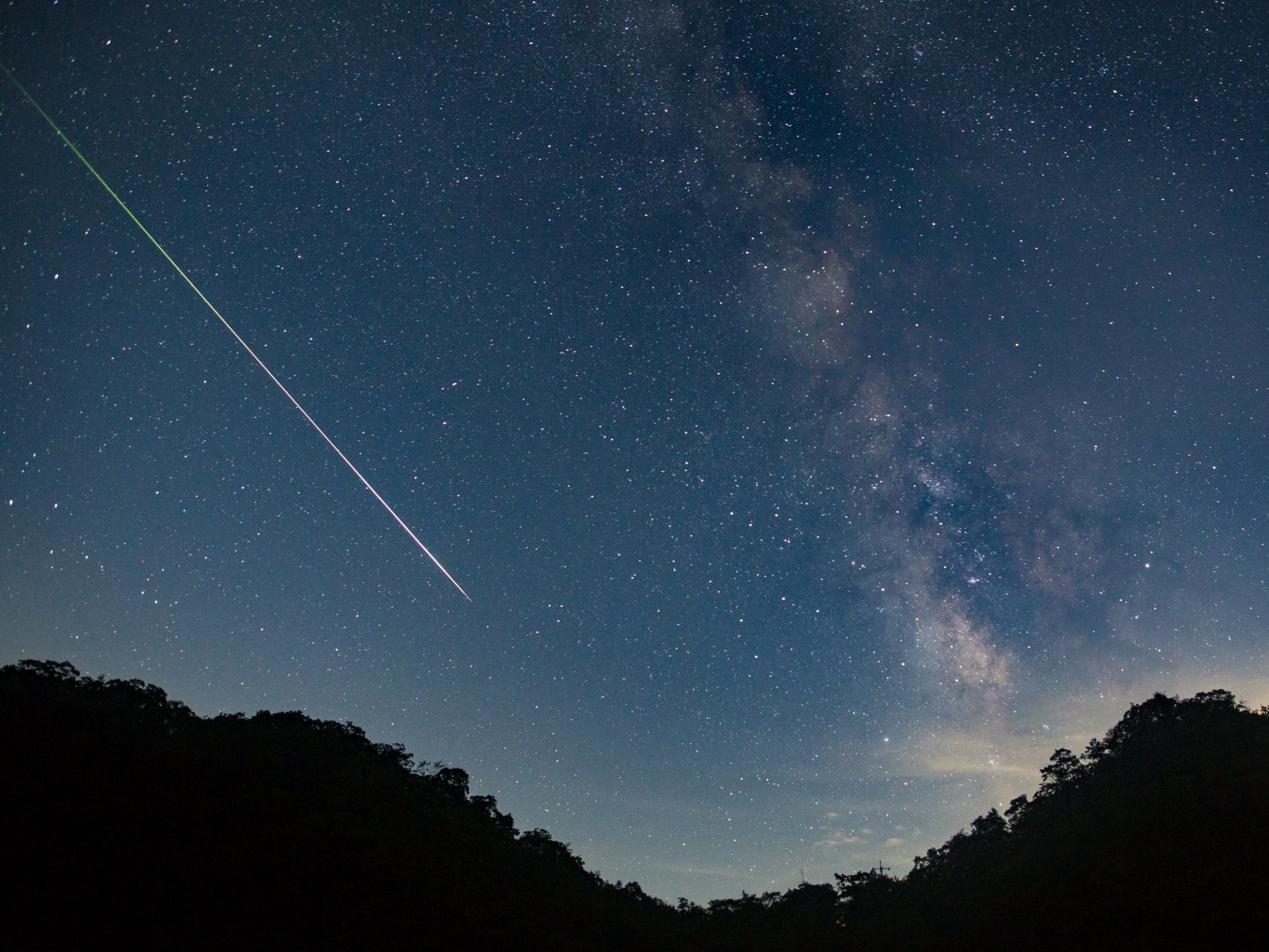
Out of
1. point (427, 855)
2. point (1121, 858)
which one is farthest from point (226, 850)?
point (1121, 858)

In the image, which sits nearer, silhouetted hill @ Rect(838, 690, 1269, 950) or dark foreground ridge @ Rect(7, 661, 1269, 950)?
dark foreground ridge @ Rect(7, 661, 1269, 950)

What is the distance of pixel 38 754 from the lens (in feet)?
67.8

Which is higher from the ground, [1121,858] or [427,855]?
[1121,858]

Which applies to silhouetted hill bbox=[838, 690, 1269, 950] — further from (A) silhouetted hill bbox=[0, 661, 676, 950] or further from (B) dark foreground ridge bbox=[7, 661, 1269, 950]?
(A) silhouetted hill bbox=[0, 661, 676, 950]

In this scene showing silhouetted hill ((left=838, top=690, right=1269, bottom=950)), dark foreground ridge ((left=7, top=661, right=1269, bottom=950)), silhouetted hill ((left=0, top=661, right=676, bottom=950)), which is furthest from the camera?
silhouetted hill ((left=838, top=690, right=1269, bottom=950))

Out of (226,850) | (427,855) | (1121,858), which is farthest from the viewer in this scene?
(427,855)

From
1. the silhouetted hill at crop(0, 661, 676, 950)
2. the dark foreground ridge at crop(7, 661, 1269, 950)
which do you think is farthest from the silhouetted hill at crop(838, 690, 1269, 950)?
the silhouetted hill at crop(0, 661, 676, 950)

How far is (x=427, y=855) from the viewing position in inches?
1041

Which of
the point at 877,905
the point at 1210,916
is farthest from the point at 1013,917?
the point at 877,905

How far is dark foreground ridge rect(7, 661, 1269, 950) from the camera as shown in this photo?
58.1 ft

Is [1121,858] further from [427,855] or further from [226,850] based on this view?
[226,850]

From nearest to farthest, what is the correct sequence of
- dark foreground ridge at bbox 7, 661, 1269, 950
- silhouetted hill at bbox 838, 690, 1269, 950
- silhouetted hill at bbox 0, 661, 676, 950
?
silhouetted hill at bbox 0, 661, 676, 950 < dark foreground ridge at bbox 7, 661, 1269, 950 < silhouetted hill at bbox 838, 690, 1269, 950

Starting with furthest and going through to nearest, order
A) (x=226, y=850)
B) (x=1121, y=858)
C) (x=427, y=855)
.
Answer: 1. (x=427, y=855)
2. (x=1121, y=858)
3. (x=226, y=850)

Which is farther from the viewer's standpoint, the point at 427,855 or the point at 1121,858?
the point at 427,855
